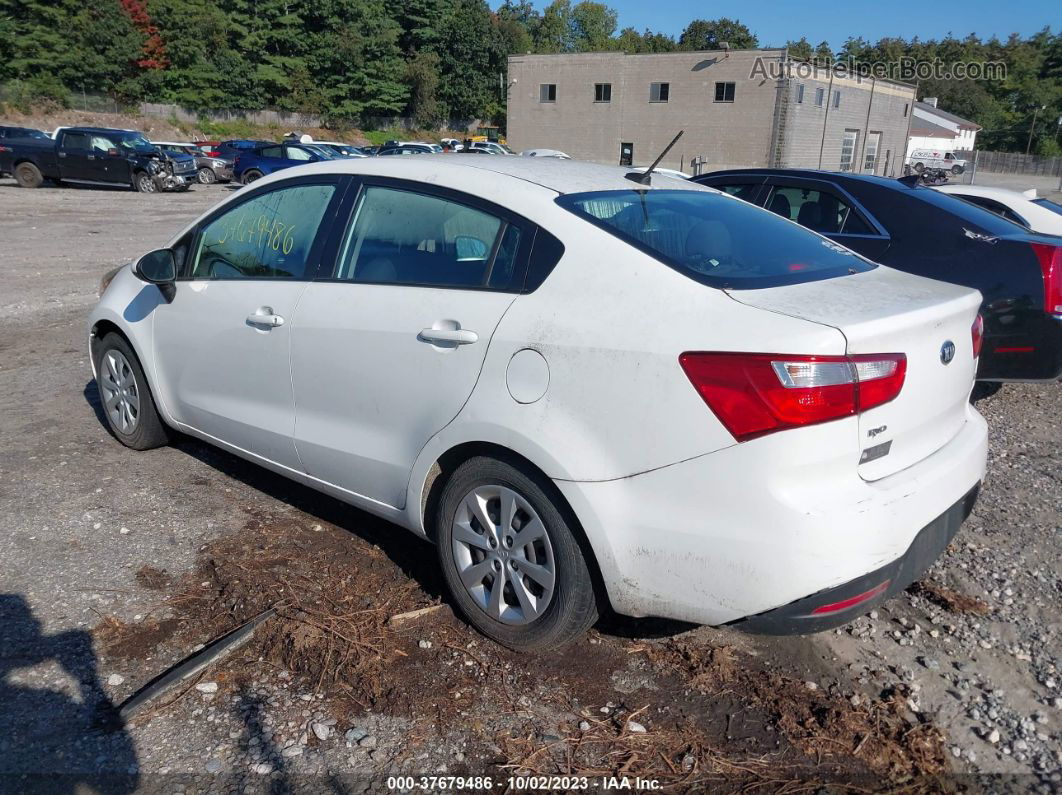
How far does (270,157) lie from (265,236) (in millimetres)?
27452

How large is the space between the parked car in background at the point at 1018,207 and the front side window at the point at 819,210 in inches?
108

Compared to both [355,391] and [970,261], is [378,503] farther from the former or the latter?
[970,261]

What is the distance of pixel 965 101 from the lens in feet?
330

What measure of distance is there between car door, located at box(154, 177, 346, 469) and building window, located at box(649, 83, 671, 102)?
51946 mm

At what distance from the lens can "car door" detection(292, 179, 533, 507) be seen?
3.08 meters

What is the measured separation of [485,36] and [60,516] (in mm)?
82367

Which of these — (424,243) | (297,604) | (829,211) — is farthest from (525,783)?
(829,211)

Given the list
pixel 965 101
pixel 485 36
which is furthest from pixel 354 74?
pixel 965 101

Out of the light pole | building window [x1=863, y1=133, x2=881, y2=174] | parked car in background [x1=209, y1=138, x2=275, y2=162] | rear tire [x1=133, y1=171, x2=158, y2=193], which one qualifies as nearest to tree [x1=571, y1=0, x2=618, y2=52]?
the light pole

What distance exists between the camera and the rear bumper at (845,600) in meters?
2.54

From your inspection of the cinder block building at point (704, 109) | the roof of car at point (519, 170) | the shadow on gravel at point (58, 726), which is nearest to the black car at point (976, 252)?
the roof of car at point (519, 170)

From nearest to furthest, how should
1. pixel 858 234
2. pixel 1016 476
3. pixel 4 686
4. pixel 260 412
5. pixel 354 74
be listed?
pixel 4 686
pixel 260 412
pixel 1016 476
pixel 858 234
pixel 354 74

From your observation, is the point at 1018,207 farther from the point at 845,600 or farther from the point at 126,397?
the point at 126,397

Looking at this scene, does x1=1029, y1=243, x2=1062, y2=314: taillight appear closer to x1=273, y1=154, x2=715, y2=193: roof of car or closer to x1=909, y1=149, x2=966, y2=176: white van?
x1=273, y1=154, x2=715, y2=193: roof of car
